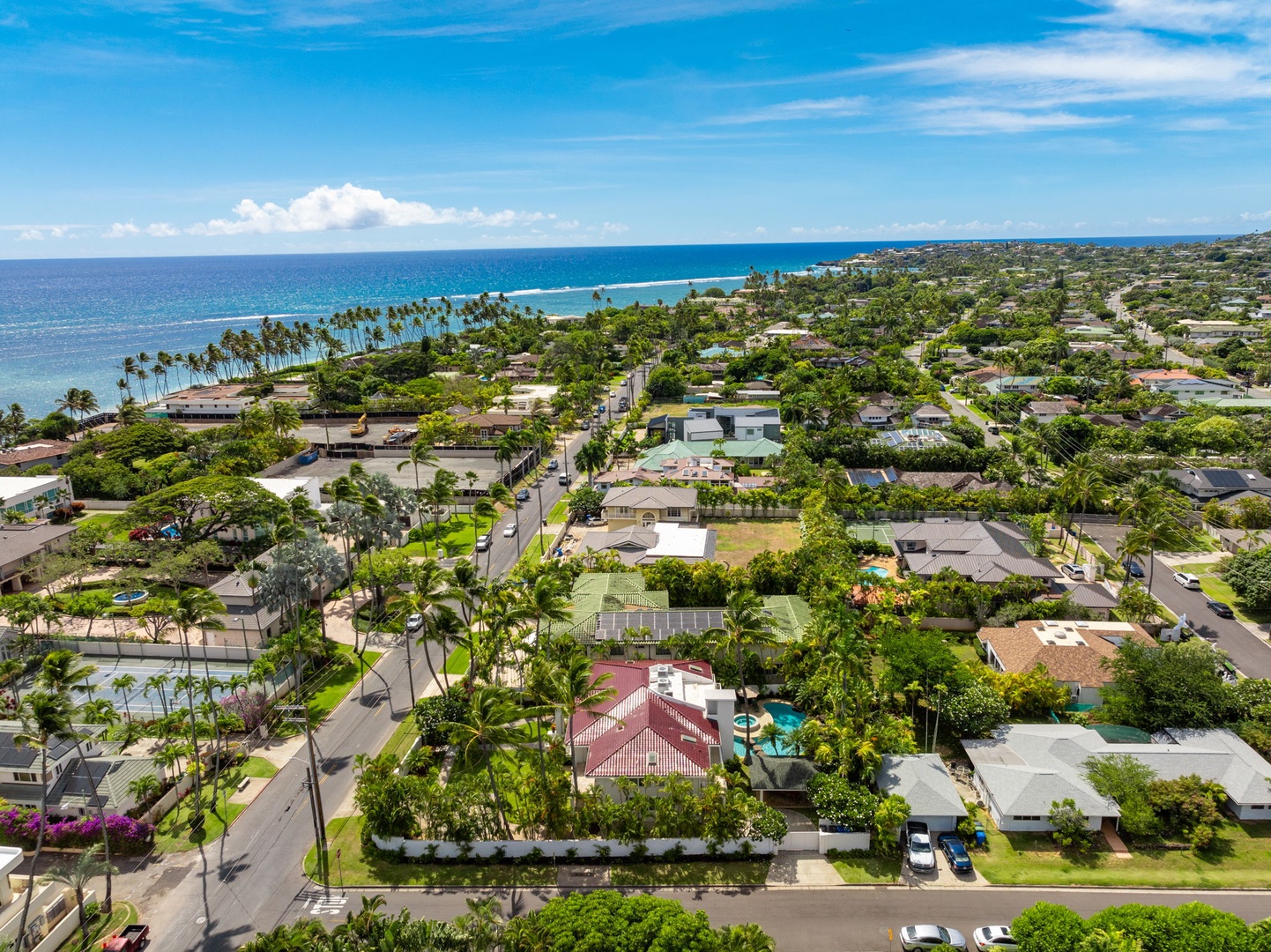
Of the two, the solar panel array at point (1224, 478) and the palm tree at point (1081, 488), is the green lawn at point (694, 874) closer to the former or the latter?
the palm tree at point (1081, 488)

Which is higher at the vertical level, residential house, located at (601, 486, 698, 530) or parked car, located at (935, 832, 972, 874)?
residential house, located at (601, 486, 698, 530)

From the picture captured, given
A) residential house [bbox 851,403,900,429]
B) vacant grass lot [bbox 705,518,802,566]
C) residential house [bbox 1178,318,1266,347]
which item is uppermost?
residential house [bbox 1178,318,1266,347]

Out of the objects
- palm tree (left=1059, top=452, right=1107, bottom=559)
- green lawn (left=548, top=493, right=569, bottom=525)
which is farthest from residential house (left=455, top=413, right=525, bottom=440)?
palm tree (left=1059, top=452, right=1107, bottom=559)

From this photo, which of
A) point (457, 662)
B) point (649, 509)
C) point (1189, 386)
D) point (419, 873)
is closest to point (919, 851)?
point (419, 873)

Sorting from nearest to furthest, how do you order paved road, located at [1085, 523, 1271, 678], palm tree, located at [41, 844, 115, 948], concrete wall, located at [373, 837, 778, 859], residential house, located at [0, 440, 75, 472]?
1. palm tree, located at [41, 844, 115, 948]
2. concrete wall, located at [373, 837, 778, 859]
3. paved road, located at [1085, 523, 1271, 678]
4. residential house, located at [0, 440, 75, 472]

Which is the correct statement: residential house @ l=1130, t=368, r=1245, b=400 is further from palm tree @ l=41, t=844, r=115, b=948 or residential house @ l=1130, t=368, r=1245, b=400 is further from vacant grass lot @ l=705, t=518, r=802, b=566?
palm tree @ l=41, t=844, r=115, b=948

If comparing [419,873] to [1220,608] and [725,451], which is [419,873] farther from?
[725,451]

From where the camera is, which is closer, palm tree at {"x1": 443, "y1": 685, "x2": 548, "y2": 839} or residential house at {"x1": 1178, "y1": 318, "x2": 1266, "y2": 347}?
palm tree at {"x1": 443, "y1": 685, "x2": 548, "y2": 839}

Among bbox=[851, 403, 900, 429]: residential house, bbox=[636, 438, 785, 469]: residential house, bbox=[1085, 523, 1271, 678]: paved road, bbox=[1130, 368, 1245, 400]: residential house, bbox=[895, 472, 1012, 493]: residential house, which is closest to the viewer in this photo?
bbox=[1085, 523, 1271, 678]: paved road
